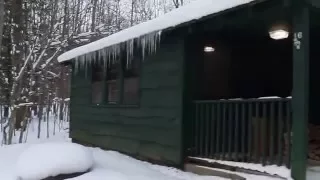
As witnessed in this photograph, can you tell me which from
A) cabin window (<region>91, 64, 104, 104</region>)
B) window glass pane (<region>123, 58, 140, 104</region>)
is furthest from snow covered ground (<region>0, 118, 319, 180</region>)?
cabin window (<region>91, 64, 104, 104</region>)

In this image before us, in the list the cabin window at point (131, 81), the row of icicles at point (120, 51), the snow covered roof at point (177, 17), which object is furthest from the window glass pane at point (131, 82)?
the snow covered roof at point (177, 17)

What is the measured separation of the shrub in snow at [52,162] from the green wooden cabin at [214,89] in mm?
1724

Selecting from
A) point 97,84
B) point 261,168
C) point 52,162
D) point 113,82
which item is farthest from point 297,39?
point 97,84

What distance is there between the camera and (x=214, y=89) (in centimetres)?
847

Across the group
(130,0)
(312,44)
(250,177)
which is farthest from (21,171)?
→ (130,0)

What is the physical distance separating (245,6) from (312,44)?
3.71 metres

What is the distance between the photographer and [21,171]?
5996 mm

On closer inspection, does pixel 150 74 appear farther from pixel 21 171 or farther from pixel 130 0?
pixel 130 0

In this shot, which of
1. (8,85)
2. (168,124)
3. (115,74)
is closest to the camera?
(168,124)

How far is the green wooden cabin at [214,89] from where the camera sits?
17.0ft

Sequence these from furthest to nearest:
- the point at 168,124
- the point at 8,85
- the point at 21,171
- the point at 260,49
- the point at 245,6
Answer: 1. the point at 8,85
2. the point at 260,49
3. the point at 168,124
4. the point at 21,171
5. the point at 245,6

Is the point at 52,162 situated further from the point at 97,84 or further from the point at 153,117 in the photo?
the point at 97,84

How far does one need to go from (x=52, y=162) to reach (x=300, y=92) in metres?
3.62

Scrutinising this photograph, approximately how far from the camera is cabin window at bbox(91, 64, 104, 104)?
991 centimetres
